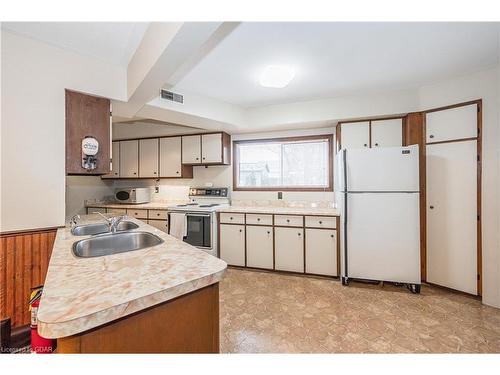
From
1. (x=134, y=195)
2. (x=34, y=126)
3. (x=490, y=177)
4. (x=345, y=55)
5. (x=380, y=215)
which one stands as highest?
(x=345, y=55)

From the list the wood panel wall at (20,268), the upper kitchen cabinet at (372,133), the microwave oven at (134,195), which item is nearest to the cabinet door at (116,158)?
the microwave oven at (134,195)

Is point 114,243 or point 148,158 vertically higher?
point 148,158

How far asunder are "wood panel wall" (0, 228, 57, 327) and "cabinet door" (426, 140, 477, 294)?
12.7ft

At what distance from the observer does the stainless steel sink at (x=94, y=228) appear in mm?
1946

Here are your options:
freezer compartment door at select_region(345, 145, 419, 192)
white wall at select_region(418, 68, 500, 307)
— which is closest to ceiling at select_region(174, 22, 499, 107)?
white wall at select_region(418, 68, 500, 307)

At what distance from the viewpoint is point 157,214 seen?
389 centimetres

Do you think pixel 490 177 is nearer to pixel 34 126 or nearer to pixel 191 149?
pixel 191 149

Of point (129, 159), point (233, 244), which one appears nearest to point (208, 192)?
point (233, 244)

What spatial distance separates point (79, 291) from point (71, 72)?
201cm

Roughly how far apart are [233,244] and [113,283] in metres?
2.61

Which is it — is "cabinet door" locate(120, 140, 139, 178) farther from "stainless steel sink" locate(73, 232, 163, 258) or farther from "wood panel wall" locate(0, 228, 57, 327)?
"stainless steel sink" locate(73, 232, 163, 258)

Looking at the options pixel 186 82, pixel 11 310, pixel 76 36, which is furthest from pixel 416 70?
pixel 11 310

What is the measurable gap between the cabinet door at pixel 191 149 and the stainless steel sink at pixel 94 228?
6.33ft
